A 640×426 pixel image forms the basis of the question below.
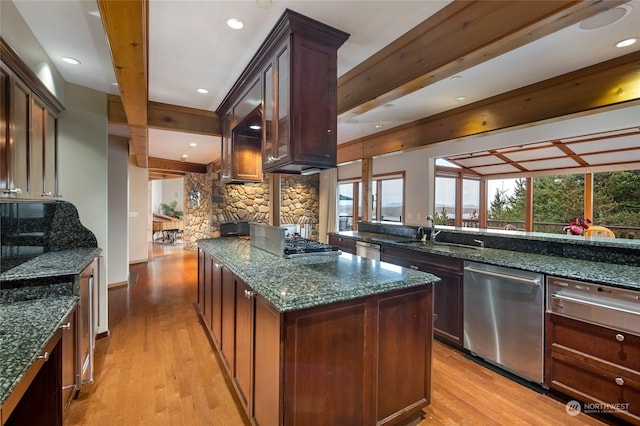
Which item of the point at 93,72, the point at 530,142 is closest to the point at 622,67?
the point at 530,142

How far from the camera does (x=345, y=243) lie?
4.42m

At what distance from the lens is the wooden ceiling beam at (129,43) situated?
4.39 ft

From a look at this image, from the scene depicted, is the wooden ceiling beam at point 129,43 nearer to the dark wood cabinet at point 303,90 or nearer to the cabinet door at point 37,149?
the cabinet door at point 37,149

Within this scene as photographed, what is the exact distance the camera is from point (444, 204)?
7.20m

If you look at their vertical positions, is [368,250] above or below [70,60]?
below

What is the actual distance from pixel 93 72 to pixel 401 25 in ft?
8.71

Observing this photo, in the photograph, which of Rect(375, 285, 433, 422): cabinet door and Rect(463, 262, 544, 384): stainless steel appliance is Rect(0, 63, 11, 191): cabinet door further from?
Rect(463, 262, 544, 384): stainless steel appliance

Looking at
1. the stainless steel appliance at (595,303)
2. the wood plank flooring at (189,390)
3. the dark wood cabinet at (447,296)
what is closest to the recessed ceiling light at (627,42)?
A: the stainless steel appliance at (595,303)

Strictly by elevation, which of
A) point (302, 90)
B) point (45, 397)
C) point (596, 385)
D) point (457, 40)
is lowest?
point (596, 385)

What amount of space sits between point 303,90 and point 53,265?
208 cm

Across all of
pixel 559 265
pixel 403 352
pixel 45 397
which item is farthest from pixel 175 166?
pixel 559 265

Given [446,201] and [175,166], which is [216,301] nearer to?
[175,166]

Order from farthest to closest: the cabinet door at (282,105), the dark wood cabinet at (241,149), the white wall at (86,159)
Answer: the dark wood cabinet at (241,149)
the white wall at (86,159)
the cabinet door at (282,105)

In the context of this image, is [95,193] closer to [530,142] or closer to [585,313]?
[585,313]
